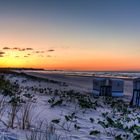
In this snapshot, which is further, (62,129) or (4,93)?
(4,93)

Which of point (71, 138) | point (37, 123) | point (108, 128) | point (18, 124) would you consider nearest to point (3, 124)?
point (18, 124)

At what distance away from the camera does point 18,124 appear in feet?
18.7

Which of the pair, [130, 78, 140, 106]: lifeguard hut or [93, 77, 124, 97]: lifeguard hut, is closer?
[130, 78, 140, 106]: lifeguard hut

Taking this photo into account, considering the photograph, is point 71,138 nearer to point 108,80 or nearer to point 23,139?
point 23,139

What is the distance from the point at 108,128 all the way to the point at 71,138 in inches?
68.8

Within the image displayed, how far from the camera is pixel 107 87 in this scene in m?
18.3

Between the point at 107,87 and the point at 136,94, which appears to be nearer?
the point at 136,94

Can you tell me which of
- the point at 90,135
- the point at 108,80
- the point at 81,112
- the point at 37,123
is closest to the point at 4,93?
the point at 81,112

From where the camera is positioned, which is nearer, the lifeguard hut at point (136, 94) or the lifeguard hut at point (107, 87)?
the lifeguard hut at point (136, 94)

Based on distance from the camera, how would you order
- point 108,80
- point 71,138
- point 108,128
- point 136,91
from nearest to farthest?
point 71,138 < point 108,128 < point 136,91 < point 108,80

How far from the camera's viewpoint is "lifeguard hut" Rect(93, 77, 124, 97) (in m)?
18.2

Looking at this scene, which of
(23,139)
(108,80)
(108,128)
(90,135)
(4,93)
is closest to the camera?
(23,139)

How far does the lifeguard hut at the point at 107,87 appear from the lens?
1822 centimetres

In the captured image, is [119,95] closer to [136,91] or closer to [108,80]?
[108,80]
